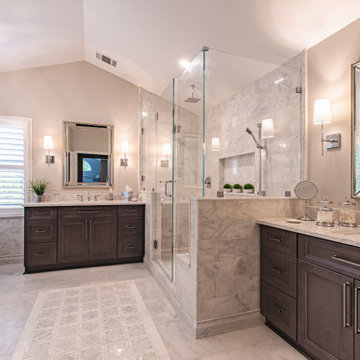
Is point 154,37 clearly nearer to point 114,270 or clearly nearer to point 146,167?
point 146,167

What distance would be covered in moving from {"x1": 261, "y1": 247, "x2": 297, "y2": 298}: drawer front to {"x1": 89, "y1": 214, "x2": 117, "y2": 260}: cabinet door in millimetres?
2277

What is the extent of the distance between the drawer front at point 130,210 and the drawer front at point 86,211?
3.9 inches

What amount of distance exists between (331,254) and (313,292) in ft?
1.02

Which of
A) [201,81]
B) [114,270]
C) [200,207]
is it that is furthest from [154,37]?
[114,270]

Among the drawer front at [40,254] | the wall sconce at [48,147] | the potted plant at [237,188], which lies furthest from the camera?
the wall sconce at [48,147]

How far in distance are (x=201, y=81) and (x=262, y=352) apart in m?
2.14

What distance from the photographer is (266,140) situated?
2.64m

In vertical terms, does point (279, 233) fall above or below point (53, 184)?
below

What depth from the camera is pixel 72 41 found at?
3.49 metres

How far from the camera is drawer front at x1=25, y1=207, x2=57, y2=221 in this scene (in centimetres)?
335

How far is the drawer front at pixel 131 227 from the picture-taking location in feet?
12.4

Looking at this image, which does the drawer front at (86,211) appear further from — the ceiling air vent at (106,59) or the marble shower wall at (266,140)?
the ceiling air vent at (106,59)

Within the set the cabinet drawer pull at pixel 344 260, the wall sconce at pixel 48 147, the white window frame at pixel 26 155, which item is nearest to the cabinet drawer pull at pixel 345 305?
the cabinet drawer pull at pixel 344 260

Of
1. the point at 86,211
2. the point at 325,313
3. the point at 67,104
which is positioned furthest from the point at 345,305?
the point at 67,104
